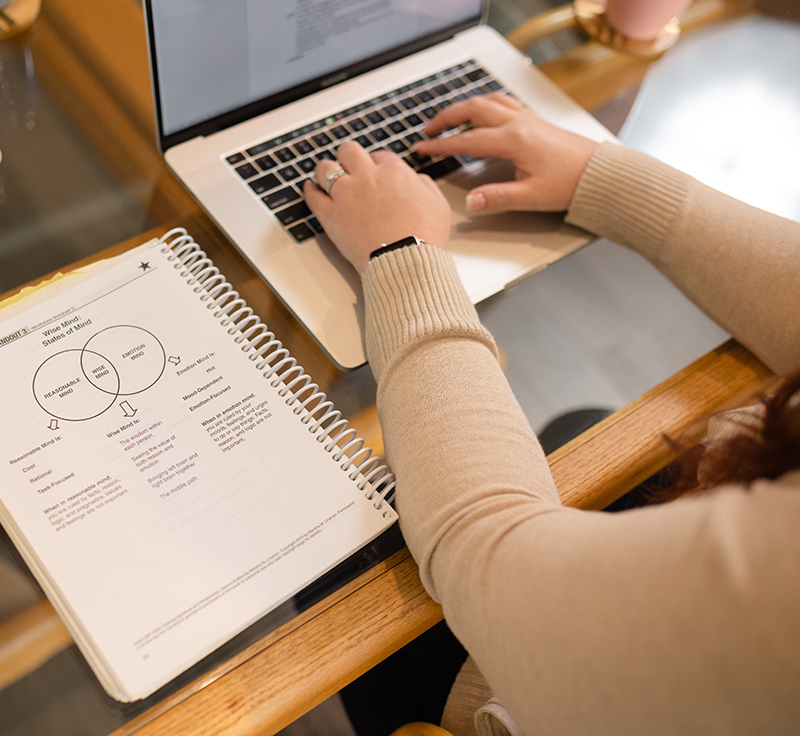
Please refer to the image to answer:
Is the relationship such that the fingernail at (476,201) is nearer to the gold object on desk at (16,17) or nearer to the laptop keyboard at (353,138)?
the laptop keyboard at (353,138)

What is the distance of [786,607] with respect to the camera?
31 centimetres

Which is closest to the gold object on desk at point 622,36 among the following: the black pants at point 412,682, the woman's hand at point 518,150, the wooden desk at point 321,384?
the wooden desk at point 321,384

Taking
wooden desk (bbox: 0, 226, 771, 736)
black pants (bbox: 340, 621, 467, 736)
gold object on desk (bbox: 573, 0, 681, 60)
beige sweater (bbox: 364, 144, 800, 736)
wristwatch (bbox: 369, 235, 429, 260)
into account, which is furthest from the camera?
gold object on desk (bbox: 573, 0, 681, 60)

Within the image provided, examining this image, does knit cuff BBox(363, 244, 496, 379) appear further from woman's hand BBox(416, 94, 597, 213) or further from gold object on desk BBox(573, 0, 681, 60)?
gold object on desk BBox(573, 0, 681, 60)

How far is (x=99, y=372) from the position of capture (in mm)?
494

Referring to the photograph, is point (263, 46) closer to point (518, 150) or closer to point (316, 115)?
point (316, 115)

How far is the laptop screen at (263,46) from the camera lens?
0.59 meters

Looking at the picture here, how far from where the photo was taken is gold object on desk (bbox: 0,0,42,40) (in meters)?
0.76

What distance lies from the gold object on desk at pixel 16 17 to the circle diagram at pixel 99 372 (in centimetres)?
50

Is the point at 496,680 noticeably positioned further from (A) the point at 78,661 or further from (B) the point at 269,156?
(B) the point at 269,156

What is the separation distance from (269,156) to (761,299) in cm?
50

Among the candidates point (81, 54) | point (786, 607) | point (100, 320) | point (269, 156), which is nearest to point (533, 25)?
point (269, 156)

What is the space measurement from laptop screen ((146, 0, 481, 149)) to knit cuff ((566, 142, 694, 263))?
27 cm

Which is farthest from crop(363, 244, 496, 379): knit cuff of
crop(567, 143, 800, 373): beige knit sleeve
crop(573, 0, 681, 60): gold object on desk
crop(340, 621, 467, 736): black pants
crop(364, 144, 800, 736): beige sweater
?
crop(573, 0, 681, 60): gold object on desk
